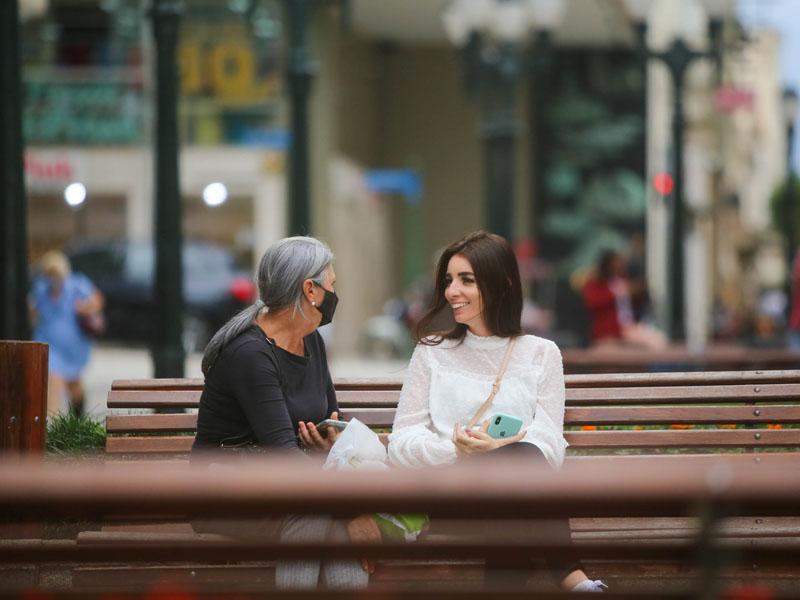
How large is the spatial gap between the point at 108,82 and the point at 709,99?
53.9ft

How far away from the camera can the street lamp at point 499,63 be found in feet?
52.4

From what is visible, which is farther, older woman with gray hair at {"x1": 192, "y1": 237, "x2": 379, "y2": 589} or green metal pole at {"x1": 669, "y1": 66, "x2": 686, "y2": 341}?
green metal pole at {"x1": 669, "y1": 66, "x2": 686, "y2": 341}

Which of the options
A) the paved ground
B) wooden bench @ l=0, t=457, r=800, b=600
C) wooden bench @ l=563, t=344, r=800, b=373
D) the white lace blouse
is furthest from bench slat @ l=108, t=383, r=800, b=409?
the paved ground

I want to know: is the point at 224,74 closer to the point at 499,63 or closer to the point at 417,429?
the point at 499,63

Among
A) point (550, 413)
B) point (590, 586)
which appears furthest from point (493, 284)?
point (590, 586)

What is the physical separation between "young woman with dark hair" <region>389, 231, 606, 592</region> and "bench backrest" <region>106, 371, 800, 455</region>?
0.51 meters

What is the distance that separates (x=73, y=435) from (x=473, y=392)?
5.98ft

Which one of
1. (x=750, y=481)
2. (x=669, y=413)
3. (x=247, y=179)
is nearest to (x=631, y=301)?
(x=669, y=413)

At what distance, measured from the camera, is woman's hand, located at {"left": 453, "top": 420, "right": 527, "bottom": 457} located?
16.6ft

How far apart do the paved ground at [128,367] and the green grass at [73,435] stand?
36.0 feet

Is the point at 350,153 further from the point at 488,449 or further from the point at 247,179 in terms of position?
the point at 488,449

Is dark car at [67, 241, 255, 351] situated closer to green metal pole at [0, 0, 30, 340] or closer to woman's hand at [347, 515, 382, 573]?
green metal pole at [0, 0, 30, 340]

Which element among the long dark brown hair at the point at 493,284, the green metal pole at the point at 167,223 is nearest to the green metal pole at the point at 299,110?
the green metal pole at the point at 167,223

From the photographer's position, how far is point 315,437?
521cm
